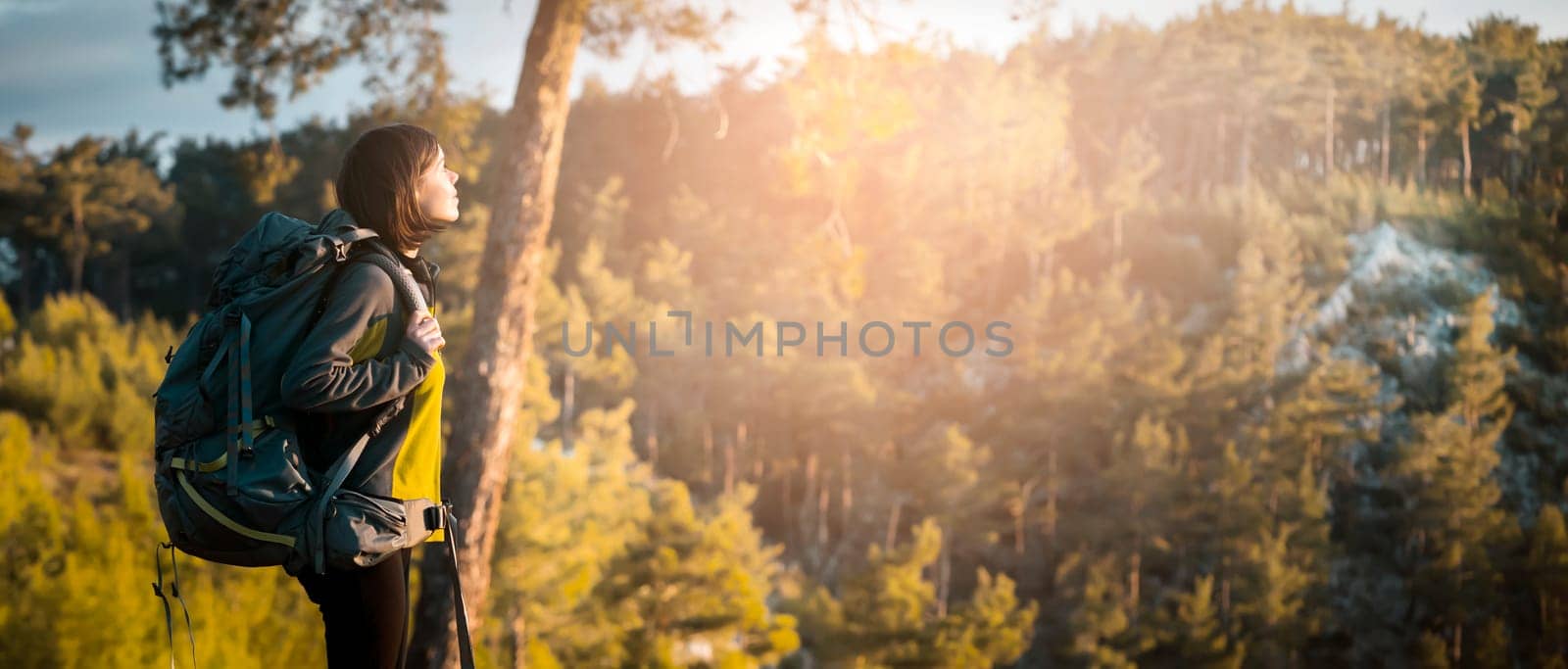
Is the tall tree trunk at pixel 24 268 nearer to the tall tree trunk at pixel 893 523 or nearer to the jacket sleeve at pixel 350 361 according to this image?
the tall tree trunk at pixel 893 523

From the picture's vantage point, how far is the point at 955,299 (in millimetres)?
28844

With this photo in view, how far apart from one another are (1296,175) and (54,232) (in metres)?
36.0

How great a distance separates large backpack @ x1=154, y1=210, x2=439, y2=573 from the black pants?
0.06 meters

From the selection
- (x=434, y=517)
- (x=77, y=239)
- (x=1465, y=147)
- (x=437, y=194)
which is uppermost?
(x=1465, y=147)

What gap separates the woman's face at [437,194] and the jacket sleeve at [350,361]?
0.16m

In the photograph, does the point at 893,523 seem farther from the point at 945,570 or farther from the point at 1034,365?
the point at 1034,365

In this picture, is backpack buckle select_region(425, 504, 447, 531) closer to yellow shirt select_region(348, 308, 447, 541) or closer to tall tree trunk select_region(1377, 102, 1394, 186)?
yellow shirt select_region(348, 308, 447, 541)

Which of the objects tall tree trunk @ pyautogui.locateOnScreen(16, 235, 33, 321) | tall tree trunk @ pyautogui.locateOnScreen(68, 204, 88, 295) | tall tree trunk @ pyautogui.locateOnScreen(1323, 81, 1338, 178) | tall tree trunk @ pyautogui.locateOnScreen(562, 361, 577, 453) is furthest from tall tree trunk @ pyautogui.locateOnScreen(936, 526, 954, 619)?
tall tree trunk @ pyautogui.locateOnScreen(16, 235, 33, 321)

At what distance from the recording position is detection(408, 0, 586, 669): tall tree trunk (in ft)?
12.3

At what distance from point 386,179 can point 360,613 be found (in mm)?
671

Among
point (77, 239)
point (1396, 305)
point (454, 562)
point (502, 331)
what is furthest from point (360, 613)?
point (77, 239)

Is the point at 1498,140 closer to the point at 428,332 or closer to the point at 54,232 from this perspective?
the point at 428,332

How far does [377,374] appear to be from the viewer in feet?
4.78

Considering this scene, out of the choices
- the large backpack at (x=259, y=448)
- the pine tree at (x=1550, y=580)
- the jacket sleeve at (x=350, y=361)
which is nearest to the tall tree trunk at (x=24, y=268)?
the large backpack at (x=259, y=448)
